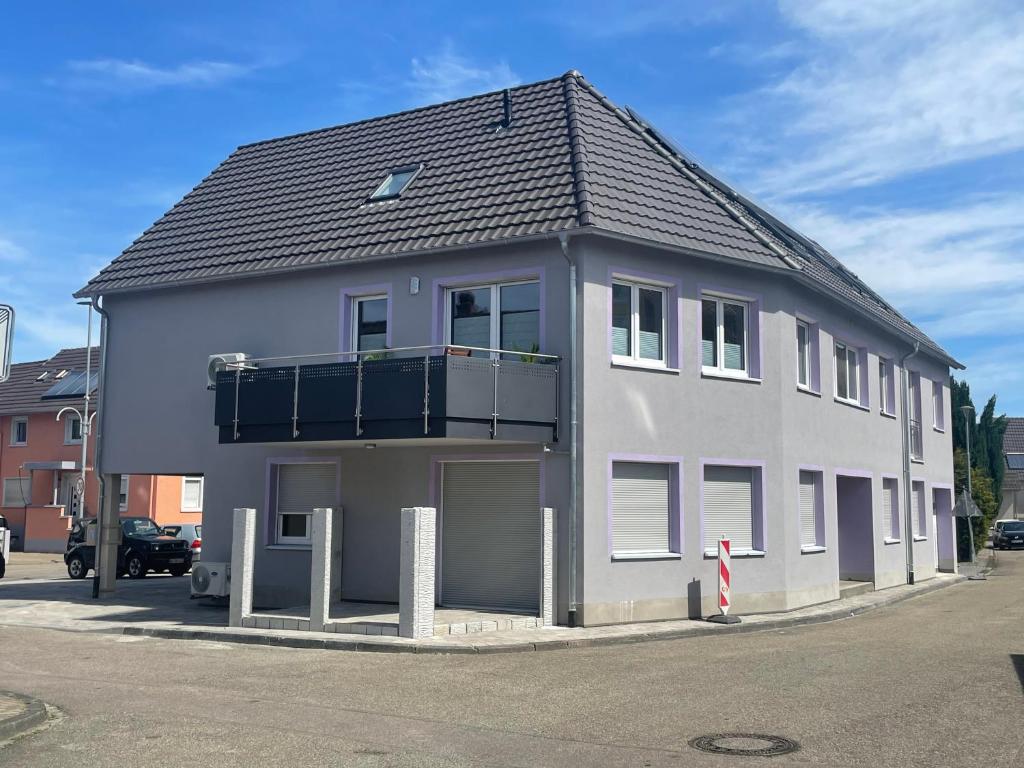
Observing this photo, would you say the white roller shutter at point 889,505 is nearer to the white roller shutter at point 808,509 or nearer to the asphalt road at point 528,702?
the white roller shutter at point 808,509

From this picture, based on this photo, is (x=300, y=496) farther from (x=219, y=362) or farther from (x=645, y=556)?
(x=645, y=556)

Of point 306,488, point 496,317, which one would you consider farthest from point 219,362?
point 496,317

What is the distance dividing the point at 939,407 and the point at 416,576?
2103 centimetres

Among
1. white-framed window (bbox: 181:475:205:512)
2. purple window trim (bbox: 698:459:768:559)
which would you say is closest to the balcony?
purple window trim (bbox: 698:459:768:559)

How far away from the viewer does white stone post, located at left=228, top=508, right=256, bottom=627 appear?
15.5 meters

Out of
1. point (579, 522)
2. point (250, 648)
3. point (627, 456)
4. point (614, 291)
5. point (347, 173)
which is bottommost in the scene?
point (250, 648)

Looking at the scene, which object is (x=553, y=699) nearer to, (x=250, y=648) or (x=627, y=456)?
(x=250, y=648)

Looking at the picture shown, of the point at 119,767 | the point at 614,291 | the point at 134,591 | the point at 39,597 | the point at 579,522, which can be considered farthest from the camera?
the point at 134,591

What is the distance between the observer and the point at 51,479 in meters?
42.8

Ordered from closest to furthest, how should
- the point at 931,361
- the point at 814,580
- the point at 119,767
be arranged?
the point at 119,767, the point at 814,580, the point at 931,361

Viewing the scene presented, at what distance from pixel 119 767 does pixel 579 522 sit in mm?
9248

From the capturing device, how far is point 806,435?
19016 mm

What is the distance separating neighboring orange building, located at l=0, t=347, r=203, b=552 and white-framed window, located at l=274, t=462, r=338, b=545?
887 inches

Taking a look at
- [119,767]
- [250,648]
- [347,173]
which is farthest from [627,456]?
[119,767]
